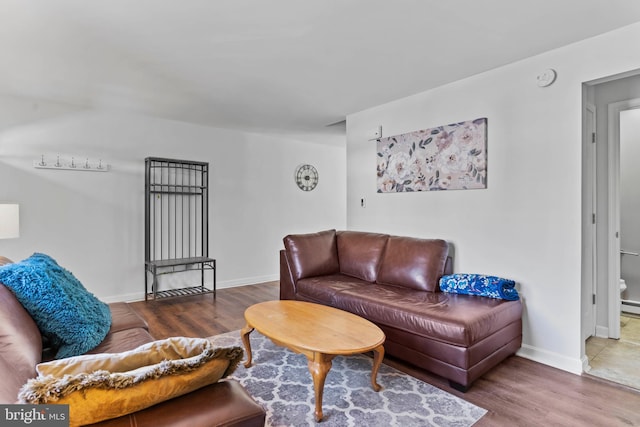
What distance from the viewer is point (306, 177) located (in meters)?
6.05

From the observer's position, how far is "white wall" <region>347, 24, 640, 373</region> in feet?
8.07

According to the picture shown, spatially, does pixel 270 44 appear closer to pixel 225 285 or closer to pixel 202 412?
pixel 202 412

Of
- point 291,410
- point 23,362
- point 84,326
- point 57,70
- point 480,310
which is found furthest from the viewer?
point 57,70

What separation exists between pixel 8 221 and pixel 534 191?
423 centimetres

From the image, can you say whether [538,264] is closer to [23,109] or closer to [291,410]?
[291,410]

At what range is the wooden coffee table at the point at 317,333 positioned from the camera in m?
1.87

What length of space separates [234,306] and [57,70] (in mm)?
2922

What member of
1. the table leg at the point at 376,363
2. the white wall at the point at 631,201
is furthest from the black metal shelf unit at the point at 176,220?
the white wall at the point at 631,201

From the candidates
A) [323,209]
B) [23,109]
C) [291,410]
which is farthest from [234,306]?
[23,109]

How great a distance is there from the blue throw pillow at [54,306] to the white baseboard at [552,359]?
3.00 meters

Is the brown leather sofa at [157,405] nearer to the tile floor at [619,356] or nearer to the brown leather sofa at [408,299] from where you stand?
the brown leather sofa at [408,299]

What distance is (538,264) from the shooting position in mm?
2652

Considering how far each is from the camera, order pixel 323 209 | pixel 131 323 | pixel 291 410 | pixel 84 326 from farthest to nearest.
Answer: pixel 323 209 → pixel 131 323 → pixel 291 410 → pixel 84 326

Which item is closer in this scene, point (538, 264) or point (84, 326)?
point (84, 326)
